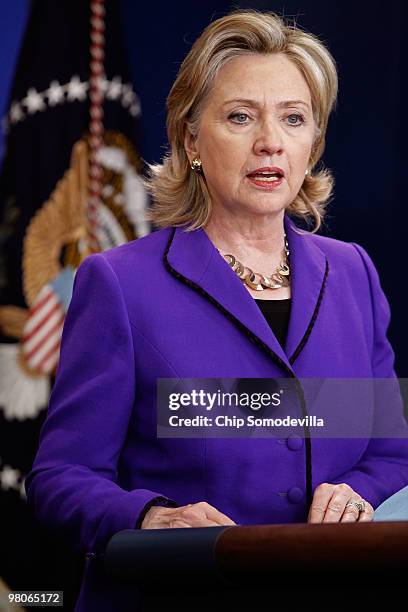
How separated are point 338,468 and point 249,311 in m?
0.30

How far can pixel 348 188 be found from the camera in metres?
2.80

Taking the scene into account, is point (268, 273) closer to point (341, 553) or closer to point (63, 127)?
point (341, 553)

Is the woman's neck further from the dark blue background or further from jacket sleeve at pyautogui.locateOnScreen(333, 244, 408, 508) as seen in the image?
the dark blue background

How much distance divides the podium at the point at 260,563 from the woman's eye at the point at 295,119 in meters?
0.86

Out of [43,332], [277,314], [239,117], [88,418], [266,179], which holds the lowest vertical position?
[43,332]

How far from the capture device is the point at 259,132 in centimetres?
193

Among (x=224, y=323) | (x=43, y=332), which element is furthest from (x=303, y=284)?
(x=43, y=332)

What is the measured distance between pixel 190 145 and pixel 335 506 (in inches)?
28.8

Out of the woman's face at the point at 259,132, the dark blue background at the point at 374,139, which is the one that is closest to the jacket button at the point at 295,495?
the woman's face at the point at 259,132

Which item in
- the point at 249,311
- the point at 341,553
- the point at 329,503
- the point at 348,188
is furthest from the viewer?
the point at 348,188

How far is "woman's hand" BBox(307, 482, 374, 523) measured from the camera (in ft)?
5.67

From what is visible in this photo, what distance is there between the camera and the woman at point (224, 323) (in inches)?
70.6

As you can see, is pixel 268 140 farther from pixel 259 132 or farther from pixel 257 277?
pixel 257 277

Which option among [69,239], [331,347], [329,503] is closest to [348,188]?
[69,239]
